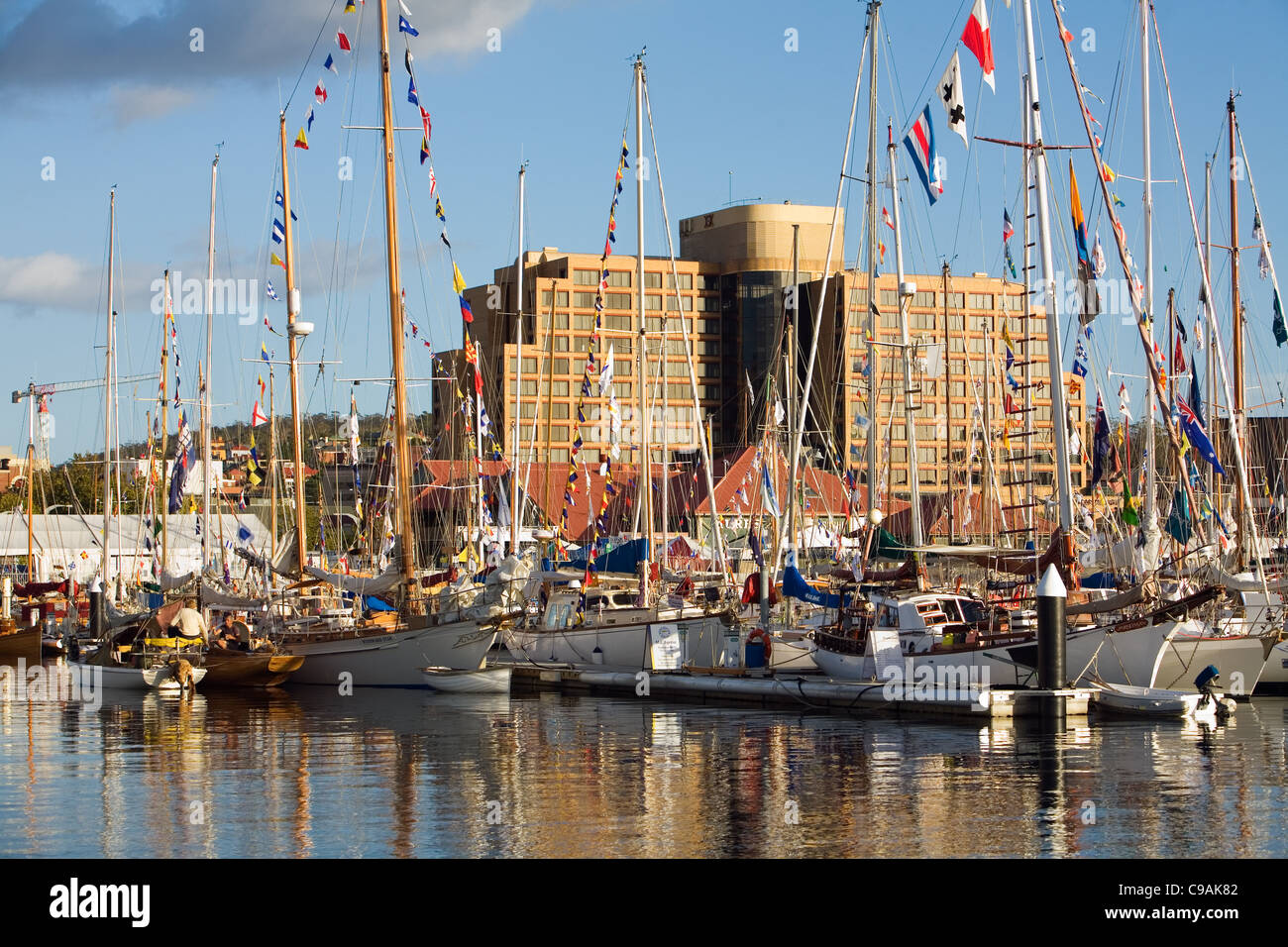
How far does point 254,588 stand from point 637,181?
21467 millimetres

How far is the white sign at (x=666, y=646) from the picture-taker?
41.7 meters

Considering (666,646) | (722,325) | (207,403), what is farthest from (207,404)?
(722,325)

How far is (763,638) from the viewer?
39.6m

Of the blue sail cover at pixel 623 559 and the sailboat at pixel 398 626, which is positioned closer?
the sailboat at pixel 398 626

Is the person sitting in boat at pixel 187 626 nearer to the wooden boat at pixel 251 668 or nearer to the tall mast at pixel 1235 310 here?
the wooden boat at pixel 251 668

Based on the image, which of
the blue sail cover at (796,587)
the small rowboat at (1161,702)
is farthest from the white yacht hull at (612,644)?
the small rowboat at (1161,702)

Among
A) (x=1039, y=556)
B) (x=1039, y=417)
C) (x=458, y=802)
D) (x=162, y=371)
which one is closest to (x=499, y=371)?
(x=1039, y=417)

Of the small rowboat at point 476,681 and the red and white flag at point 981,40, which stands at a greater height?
the red and white flag at point 981,40

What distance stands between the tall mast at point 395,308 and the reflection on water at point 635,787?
689 centimetres

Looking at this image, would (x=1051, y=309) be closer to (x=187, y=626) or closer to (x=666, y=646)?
(x=666, y=646)

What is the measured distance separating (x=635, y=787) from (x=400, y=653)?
18666 mm

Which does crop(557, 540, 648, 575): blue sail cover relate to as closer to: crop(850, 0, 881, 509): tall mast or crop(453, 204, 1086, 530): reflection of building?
crop(850, 0, 881, 509): tall mast
